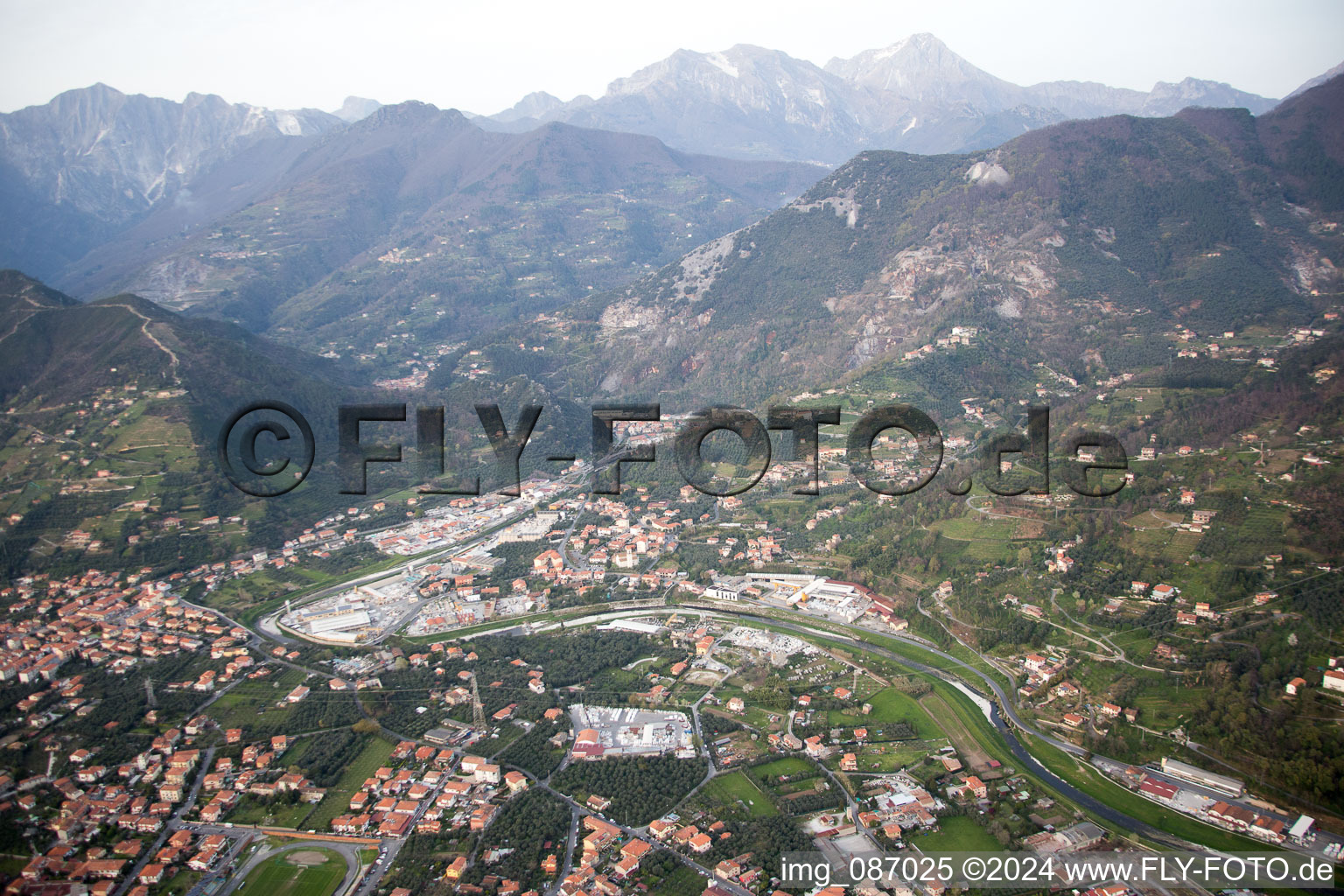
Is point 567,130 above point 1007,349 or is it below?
above

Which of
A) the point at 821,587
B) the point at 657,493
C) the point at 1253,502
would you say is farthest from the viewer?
the point at 657,493

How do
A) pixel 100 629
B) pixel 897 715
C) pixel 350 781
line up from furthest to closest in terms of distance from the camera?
pixel 100 629 → pixel 897 715 → pixel 350 781

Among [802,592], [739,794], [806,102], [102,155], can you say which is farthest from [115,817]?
[806,102]

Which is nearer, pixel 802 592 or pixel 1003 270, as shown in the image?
pixel 802 592

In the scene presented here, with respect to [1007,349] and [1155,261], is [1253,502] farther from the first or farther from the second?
[1155,261]

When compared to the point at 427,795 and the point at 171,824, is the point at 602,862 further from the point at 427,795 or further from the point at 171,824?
the point at 171,824

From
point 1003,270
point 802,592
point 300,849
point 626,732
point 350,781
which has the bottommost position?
point 300,849

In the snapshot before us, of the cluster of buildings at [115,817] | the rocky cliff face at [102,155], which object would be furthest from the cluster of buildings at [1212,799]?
the rocky cliff face at [102,155]

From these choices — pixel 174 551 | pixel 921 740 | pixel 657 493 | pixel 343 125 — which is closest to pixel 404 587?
pixel 174 551
